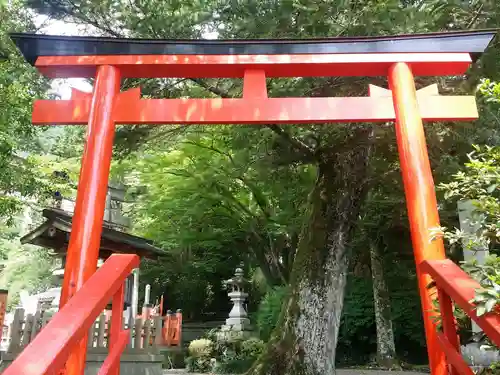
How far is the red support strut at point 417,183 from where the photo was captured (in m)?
3.40

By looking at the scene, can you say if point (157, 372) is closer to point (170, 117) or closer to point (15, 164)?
point (15, 164)

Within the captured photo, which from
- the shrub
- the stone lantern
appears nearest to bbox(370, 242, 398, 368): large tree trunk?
the stone lantern

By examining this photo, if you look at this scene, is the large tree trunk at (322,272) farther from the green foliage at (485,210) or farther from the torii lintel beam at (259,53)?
the green foliage at (485,210)

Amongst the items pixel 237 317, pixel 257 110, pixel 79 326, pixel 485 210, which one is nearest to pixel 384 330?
pixel 237 317

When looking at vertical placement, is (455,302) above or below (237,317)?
below

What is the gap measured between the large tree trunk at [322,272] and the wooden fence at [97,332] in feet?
9.37

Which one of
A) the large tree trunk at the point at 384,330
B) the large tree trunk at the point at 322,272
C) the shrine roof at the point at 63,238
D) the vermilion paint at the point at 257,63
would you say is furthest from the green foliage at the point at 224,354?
the vermilion paint at the point at 257,63

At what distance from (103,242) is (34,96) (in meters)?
3.73

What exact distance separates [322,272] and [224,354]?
23.6 feet

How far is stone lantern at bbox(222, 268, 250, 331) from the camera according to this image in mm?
14003

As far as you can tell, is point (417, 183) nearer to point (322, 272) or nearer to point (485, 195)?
point (485, 195)

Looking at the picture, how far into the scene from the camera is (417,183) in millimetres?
3844

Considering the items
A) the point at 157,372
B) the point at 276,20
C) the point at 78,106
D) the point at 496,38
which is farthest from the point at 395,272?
the point at 78,106

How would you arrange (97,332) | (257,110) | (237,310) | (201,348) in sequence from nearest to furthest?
(257,110) < (97,332) < (201,348) < (237,310)
